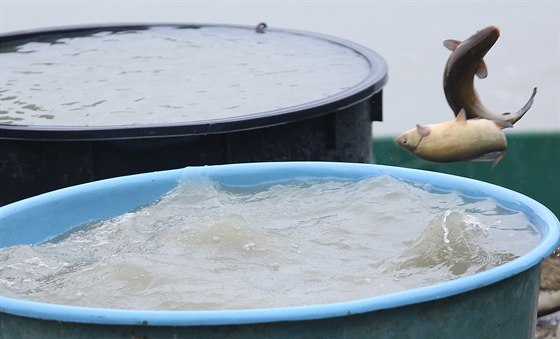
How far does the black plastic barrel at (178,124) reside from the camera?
9.45ft

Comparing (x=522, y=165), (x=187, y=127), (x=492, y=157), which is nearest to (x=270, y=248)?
(x=492, y=157)

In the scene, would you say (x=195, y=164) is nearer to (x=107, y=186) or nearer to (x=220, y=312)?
(x=107, y=186)

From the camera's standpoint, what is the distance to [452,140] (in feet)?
6.94

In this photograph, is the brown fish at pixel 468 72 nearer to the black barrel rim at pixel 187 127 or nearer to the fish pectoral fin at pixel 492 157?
the fish pectoral fin at pixel 492 157

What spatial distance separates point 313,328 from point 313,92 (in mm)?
1898

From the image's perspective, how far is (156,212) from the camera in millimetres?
2254

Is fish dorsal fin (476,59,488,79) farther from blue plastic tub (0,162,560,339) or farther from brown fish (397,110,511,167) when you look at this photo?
blue plastic tub (0,162,560,339)

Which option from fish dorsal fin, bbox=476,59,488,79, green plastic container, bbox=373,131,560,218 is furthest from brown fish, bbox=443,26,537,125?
green plastic container, bbox=373,131,560,218

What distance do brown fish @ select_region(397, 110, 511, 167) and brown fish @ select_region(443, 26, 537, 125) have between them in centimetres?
10

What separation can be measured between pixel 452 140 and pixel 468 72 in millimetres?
243

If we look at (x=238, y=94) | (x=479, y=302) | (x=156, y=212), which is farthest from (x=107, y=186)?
(x=238, y=94)

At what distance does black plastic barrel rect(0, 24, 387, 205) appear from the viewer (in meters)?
2.88

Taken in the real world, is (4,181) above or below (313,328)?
below

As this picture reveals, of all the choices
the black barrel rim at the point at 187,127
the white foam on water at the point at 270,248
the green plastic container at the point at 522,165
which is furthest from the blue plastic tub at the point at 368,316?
the green plastic container at the point at 522,165
